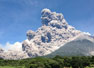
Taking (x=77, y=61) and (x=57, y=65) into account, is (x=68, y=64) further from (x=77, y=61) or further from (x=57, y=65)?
(x=57, y=65)

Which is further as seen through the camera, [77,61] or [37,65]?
[77,61]

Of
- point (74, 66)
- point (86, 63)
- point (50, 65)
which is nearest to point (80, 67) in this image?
point (74, 66)

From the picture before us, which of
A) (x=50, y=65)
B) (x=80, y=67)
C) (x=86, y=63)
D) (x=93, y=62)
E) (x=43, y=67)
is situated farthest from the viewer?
(x=93, y=62)

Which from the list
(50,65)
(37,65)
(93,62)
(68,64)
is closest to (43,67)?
(37,65)

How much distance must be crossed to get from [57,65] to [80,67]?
58.3ft

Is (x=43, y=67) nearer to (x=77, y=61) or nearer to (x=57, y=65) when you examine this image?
(x=57, y=65)

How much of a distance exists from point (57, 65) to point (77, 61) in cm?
1965

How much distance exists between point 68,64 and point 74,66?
576 inches

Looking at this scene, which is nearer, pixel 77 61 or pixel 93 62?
pixel 77 61

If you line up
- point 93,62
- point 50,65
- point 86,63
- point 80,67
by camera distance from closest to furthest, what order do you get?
point 50,65 → point 80,67 → point 86,63 → point 93,62

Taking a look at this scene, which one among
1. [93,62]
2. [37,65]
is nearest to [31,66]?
[37,65]

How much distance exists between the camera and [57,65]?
90.7 meters

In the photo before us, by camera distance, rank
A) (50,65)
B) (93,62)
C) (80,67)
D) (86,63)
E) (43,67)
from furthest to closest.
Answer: (93,62) → (86,63) → (80,67) → (50,65) → (43,67)

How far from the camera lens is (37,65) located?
257ft
